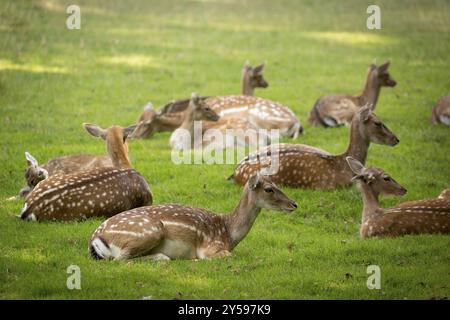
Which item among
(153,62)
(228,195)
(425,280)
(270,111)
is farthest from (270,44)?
(425,280)

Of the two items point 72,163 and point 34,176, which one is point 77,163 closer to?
point 72,163

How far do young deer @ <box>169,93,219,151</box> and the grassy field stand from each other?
10.7 inches

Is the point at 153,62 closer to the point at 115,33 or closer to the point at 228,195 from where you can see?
the point at 115,33

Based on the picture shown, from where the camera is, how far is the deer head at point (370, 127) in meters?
10.1

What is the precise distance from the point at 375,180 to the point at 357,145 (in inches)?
57.0

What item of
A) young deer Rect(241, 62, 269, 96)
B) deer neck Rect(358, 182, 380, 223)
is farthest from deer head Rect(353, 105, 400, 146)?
young deer Rect(241, 62, 269, 96)

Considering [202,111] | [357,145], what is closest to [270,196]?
[357,145]

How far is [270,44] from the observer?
62.3ft

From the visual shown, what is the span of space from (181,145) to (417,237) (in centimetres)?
452

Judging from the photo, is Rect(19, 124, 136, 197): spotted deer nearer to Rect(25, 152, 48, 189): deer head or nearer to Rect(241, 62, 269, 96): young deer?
Rect(25, 152, 48, 189): deer head

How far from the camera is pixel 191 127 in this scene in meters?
12.2

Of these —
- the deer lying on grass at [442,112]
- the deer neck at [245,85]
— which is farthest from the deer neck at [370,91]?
the deer neck at [245,85]

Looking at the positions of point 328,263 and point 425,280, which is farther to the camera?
point 328,263

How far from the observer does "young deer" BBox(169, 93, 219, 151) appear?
11797 mm
